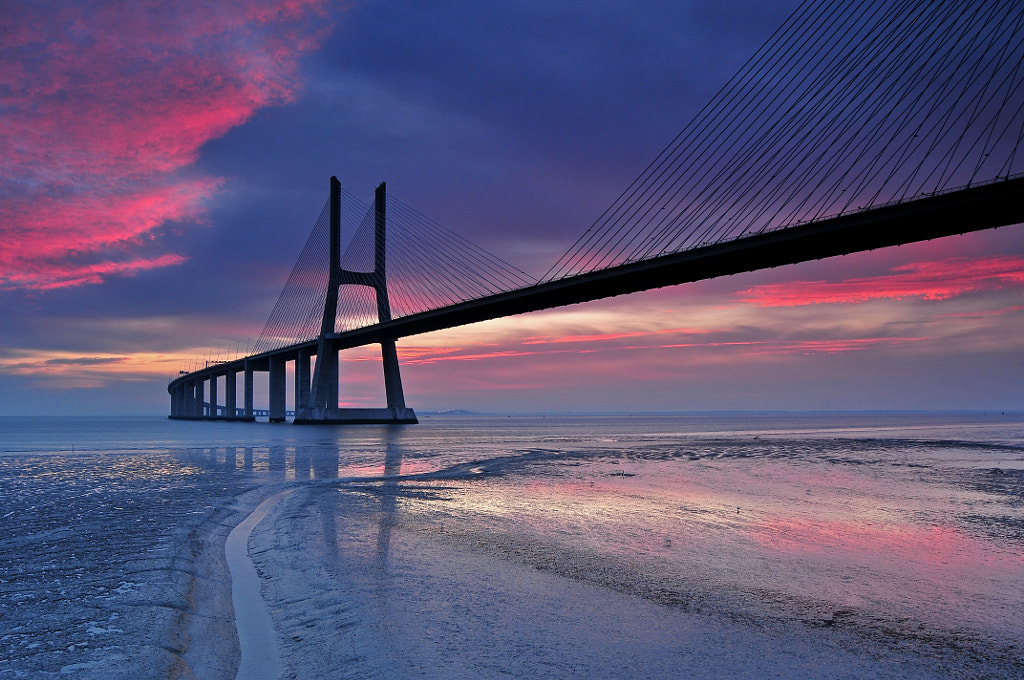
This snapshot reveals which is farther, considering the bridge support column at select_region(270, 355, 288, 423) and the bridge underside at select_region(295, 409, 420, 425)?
the bridge support column at select_region(270, 355, 288, 423)

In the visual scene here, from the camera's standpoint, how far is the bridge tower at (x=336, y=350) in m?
61.7

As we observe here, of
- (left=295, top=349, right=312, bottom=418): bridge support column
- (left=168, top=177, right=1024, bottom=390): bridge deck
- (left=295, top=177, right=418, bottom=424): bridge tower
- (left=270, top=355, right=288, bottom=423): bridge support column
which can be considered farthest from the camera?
(left=270, top=355, right=288, bottom=423): bridge support column

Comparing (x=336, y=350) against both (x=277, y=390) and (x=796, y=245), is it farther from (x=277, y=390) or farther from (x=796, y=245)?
(x=796, y=245)

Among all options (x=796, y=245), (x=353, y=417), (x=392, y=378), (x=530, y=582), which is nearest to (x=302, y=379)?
(x=353, y=417)

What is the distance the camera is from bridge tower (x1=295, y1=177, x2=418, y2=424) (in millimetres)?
61688

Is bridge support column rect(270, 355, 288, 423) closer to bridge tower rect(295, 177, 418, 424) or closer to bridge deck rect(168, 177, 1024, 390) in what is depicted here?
bridge tower rect(295, 177, 418, 424)

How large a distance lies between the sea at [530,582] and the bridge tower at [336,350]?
48.9m

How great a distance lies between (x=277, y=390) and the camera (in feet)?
274

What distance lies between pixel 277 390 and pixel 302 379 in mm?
12186

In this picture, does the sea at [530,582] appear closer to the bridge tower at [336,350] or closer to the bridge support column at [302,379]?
the bridge tower at [336,350]

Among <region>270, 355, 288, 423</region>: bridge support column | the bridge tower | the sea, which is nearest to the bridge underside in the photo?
the bridge tower

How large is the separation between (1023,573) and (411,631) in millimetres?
6348

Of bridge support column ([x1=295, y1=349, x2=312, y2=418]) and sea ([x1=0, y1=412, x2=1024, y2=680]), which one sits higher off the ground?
bridge support column ([x1=295, y1=349, x2=312, y2=418])

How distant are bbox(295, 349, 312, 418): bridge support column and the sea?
60.4 m
